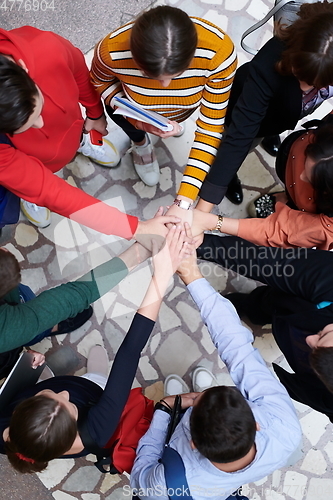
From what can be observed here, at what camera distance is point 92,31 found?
3.32m

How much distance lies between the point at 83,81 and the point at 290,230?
145 cm

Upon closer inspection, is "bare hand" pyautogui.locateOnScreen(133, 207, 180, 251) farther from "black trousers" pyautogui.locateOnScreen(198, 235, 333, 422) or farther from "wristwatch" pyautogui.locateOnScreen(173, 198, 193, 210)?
"black trousers" pyautogui.locateOnScreen(198, 235, 333, 422)

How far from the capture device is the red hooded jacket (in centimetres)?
180

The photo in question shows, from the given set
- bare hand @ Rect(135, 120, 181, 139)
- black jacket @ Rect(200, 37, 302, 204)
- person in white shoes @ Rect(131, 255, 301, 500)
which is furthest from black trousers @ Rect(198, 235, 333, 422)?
bare hand @ Rect(135, 120, 181, 139)

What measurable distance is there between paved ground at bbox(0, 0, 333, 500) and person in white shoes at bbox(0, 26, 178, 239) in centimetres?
79

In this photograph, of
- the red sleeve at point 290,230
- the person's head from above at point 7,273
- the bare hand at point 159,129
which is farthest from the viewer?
the bare hand at point 159,129

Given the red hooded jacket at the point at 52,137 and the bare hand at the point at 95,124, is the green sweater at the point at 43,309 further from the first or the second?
the bare hand at the point at 95,124

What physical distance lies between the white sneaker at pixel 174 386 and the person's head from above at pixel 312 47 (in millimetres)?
2077

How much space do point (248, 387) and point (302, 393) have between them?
0.38 meters

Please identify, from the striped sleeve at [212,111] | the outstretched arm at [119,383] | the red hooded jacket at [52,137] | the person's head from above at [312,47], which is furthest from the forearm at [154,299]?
the person's head from above at [312,47]

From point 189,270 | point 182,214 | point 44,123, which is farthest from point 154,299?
point 44,123

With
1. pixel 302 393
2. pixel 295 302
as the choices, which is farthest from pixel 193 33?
pixel 302 393

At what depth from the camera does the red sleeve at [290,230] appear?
2.13 meters

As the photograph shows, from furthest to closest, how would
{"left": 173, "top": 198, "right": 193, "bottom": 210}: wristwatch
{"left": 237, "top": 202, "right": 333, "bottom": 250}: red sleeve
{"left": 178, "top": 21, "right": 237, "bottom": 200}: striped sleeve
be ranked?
{"left": 173, "top": 198, "right": 193, "bottom": 210}: wristwatch
{"left": 237, "top": 202, "right": 333, "bottom": 250}: red sleeve
{"left": 178, "top": 21, "right": 237, "bottom": 200}: striped sleeve
